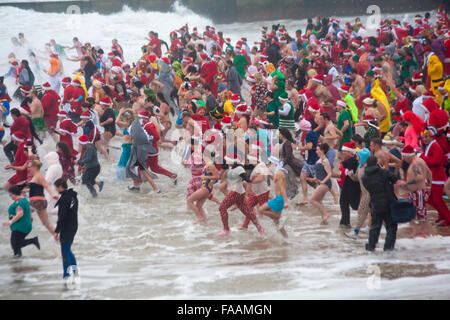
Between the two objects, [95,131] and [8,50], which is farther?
[8,50]

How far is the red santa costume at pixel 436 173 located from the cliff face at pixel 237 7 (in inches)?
1199

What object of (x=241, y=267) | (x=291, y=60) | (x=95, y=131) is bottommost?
(x=241, y=267)

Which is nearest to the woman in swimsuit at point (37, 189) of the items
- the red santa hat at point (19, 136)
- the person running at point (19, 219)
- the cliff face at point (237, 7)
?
the person running at point (19, 219)

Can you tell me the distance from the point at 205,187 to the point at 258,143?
1132 mm

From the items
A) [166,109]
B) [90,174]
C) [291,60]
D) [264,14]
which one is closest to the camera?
[90,174]

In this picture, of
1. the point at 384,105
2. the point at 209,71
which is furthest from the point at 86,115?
the point at 384,105

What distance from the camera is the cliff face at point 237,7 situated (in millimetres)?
38781

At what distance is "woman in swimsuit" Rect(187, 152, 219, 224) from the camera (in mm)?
9695

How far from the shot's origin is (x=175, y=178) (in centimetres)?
1245

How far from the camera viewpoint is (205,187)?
987 cm

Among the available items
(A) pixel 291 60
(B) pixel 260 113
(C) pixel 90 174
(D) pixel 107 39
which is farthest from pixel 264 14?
(C) pixel 90 174

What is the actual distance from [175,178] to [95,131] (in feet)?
6.12

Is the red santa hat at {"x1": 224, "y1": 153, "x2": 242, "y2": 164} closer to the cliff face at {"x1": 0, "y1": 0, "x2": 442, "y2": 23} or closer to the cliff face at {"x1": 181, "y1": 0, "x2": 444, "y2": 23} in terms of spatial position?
the cliff face at {"x1": 181, "y1": 0, "x2": 444, "y2": 23}

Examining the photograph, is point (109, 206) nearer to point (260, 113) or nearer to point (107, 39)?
point (260, 113)
